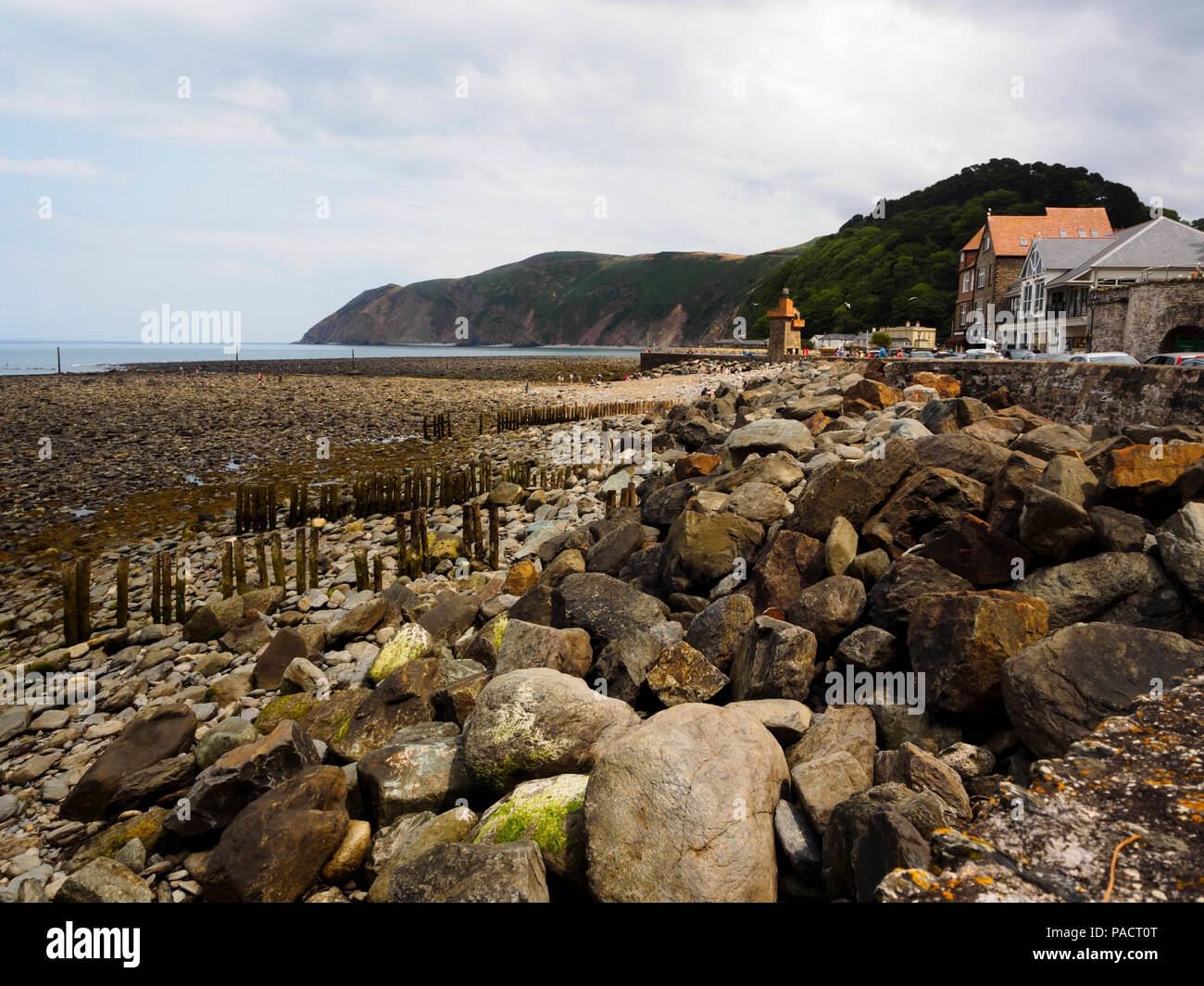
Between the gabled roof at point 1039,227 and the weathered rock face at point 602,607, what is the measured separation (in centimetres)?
6816

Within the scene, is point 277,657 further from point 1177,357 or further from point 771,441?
point 1177,357

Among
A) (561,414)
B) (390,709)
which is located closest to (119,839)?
(390,709)

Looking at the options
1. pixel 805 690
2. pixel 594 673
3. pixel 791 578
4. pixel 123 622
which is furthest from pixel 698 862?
pixel 123 622

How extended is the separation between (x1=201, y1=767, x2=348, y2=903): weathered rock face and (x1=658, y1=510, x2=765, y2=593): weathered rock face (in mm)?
4734

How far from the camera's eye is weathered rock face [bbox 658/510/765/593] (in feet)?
28.0

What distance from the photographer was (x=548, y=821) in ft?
15.6

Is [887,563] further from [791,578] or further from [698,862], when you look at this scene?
[698,862]

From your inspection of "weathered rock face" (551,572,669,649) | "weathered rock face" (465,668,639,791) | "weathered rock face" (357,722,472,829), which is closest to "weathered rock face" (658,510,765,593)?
"weathered rock face" (551,572,669,649)

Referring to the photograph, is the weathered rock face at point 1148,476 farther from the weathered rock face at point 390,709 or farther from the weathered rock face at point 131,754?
the weathered rock face at point 131,754

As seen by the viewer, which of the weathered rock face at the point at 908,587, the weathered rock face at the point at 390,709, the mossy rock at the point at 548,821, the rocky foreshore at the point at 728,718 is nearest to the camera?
the rocky foreshore at the point at 728,718

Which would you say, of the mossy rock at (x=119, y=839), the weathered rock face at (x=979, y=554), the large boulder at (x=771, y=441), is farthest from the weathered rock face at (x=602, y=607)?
the large boulder at (x=771, y=441)

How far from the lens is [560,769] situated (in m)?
5.50

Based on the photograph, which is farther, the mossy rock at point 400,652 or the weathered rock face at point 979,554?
the mossy rock at point 400,652

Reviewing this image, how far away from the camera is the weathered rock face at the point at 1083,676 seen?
4.10 m
